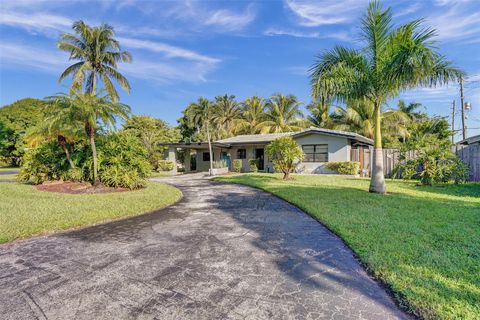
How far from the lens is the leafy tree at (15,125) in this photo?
35688 millimetres

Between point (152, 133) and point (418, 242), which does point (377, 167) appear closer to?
point (418, 242)

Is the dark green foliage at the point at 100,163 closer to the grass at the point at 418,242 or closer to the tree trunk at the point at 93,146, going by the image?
the tree trunk at the point at 93,146

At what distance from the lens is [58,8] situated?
9906mm

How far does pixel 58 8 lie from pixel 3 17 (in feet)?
6.62

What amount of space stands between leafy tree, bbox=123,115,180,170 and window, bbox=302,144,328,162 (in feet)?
45.8

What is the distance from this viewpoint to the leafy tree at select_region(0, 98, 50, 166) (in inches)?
1405

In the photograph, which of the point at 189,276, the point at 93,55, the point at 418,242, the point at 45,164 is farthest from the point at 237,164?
the point at 189,276

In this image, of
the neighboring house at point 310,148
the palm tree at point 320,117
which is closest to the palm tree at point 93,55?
the neighboring house at point 310,148

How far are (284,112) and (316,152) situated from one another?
520 inches

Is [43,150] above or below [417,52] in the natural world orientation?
below

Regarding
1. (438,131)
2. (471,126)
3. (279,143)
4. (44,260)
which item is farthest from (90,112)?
(471,126)

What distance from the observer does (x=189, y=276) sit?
10.3 ft

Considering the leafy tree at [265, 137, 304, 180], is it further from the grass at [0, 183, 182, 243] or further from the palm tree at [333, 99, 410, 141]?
the palm tree at [333, 99, 410, 141]

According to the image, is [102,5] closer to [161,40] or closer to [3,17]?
[3,17]
